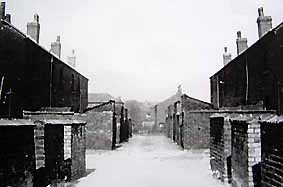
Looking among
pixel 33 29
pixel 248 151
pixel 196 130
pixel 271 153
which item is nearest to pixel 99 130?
pixel 196 130

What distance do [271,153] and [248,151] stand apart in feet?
4.91

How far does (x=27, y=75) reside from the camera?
20219mm

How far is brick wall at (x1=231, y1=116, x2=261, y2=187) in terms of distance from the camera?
8.55 metres

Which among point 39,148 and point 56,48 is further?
point 56,48

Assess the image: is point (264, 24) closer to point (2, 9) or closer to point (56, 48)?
point (2, 9)

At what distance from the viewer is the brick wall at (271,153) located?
658 cm

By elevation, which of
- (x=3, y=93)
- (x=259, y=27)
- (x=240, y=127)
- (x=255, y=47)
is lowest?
(x=240, y=127)

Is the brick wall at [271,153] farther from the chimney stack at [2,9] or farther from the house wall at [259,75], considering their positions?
the chimney stack at [2,9]

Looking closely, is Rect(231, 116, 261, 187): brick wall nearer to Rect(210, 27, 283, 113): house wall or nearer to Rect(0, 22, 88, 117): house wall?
Rect(210, 27, 283, 113): house wall

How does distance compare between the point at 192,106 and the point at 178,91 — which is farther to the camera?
the point at 178,91

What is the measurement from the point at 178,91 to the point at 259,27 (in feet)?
160

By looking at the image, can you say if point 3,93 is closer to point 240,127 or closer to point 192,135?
point 240,127

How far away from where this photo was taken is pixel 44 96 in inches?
916

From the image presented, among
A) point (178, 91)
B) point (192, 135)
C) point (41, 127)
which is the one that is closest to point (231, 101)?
point (192, 135)
